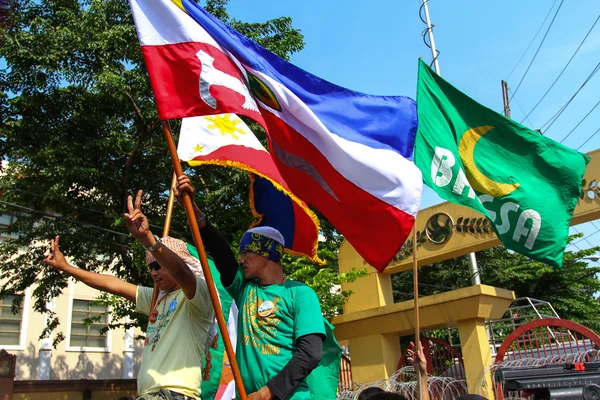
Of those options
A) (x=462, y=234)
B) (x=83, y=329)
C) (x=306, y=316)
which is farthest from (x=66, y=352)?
(x=306, y=316)

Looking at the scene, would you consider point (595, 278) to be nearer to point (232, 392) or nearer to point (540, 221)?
point (540, 221)

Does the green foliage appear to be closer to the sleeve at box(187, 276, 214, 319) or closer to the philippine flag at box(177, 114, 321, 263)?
the philippine flag at box(177, 114, 321, 263)

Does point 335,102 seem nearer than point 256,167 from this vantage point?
Yes

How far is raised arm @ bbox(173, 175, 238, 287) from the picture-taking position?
2.97 m

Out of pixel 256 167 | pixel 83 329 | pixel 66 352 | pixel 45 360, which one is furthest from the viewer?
Answer: pixel 83 329

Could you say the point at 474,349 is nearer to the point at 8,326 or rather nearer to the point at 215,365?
the point at 215,365

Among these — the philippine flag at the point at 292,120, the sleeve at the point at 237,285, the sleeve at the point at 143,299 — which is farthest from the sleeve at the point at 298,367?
the sleeve at the point at 143,299

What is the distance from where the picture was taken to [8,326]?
19.5m

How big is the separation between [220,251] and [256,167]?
1.66 metres

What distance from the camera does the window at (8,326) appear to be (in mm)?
19328

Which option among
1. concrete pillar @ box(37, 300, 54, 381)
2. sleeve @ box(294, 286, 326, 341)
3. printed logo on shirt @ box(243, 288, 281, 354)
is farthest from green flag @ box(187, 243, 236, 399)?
concrete pillar @ box(37, 300, 54, 381)

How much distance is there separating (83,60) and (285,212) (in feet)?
28.5

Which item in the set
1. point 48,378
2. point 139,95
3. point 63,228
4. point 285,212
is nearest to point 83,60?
point 139,95

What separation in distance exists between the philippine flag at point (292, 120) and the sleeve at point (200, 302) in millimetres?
972
